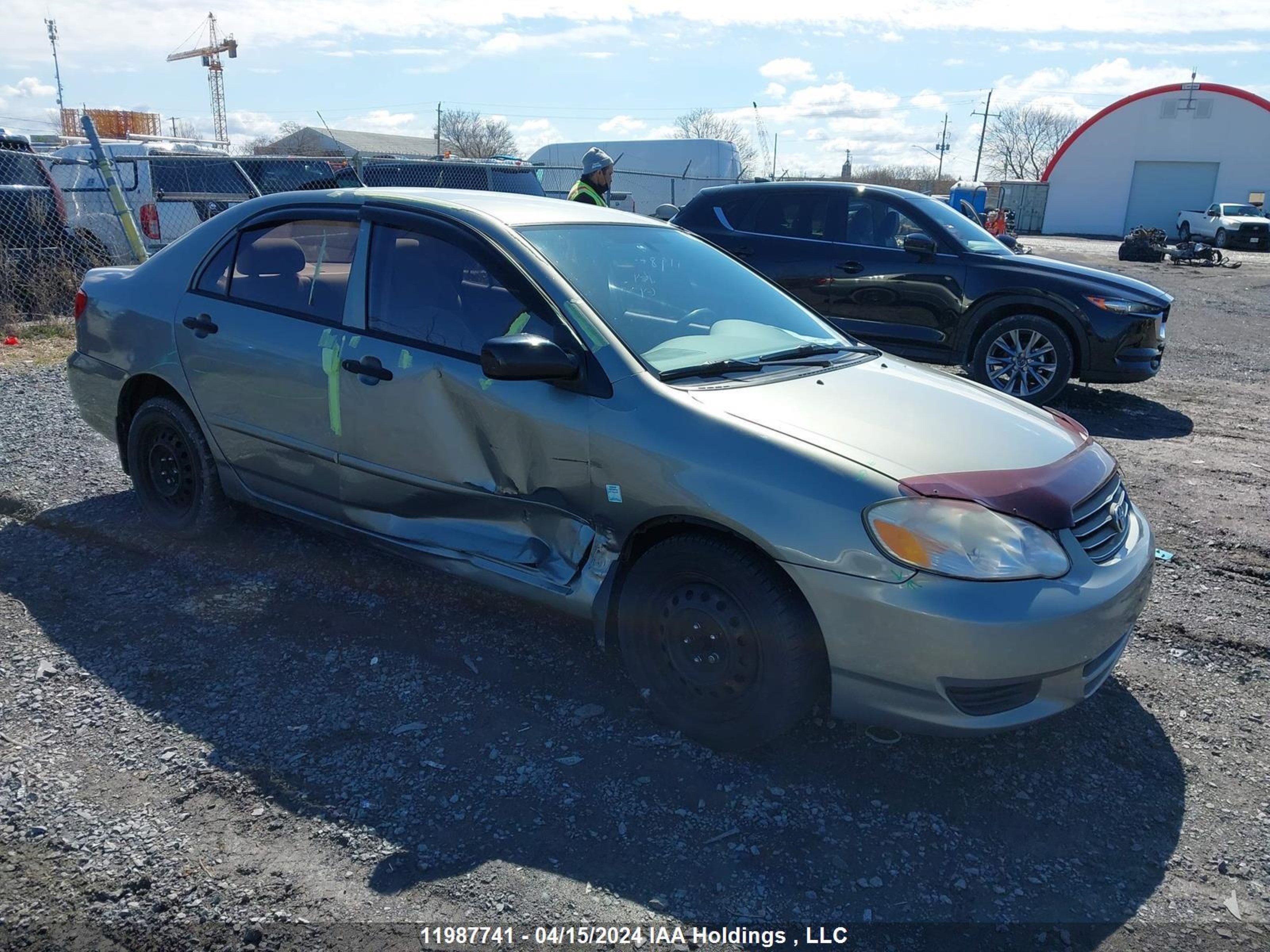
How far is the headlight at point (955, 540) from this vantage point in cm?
270

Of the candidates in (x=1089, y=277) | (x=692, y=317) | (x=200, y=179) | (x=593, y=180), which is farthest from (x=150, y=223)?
(x=1089, y=277)

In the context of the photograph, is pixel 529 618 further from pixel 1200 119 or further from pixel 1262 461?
pixel 1200 119

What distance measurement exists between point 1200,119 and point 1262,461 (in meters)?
54.9

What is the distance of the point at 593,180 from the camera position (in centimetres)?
760

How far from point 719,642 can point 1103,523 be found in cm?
129

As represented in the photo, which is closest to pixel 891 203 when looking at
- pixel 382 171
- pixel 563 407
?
pixel 563 407

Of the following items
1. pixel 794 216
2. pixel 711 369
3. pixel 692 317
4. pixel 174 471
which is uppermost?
pixel 794 216

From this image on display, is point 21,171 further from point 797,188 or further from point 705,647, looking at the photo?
point 705,647

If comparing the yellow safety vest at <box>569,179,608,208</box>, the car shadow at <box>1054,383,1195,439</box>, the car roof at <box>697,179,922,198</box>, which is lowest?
the car shadow at <box>1054,383,1195,439</box>

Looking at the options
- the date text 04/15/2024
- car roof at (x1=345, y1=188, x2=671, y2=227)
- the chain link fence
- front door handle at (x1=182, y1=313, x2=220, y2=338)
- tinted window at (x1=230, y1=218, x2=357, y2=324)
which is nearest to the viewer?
the date text 04/15/2024

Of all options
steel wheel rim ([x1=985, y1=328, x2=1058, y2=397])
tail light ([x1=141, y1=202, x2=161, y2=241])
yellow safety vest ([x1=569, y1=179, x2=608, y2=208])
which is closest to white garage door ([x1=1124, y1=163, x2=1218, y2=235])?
steel wheel rim ([x1=985, y1=328, x2=1058, y2=397])

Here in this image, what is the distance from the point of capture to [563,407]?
3.26 m

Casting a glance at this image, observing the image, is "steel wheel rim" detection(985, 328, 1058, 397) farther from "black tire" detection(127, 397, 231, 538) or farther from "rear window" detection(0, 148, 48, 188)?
"rear window" detection(0, 148, 48, 188)

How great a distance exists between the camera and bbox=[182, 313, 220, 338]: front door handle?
4262mm
